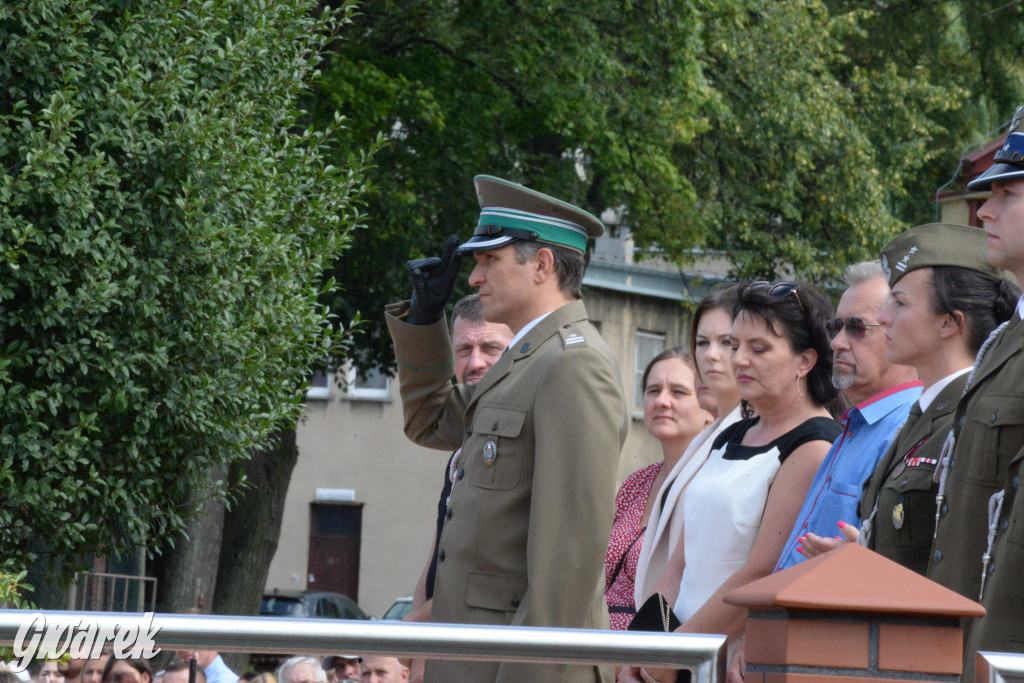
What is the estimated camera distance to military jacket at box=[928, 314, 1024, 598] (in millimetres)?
2906

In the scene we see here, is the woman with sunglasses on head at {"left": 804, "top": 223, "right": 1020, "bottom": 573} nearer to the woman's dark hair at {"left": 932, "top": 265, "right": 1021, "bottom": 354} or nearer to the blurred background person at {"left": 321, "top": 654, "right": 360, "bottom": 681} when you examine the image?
the woman's dark hair at {"left": 932, "top": 265, "right": 1021, "bottom": 354}

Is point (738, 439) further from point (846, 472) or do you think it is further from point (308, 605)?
point (308, 605)

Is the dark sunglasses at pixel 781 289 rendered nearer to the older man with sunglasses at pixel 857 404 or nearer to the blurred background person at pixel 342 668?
the older man with sunglasses at pixel 857 404

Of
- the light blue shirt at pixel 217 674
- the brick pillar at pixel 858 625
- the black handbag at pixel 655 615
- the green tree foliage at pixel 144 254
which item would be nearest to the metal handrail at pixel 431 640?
the brick pillar at pixel 858 625

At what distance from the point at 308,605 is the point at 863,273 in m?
21.7

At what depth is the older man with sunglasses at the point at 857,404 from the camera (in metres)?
3.63

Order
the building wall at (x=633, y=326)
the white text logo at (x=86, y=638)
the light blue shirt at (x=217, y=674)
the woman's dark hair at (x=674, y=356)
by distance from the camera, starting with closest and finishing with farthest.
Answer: the white text logo at (x=86, y=638) < the woman's dark hair at (x=674, y=356) < the light blue shirt at (x=217, y=674) < the building wall at (x=633, y=326)

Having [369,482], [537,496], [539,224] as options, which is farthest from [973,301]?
[369,482]

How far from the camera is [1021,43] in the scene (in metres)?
18.9

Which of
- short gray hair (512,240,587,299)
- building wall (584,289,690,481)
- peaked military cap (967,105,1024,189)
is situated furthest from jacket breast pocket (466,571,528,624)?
building wall (584,289,690,481)

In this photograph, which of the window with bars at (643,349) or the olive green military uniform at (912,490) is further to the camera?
the window with bars at (643,349)

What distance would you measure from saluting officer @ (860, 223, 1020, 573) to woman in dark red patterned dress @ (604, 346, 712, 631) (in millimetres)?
1269

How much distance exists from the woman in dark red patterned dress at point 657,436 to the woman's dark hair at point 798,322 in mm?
829

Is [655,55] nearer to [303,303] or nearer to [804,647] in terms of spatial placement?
[303,303]
